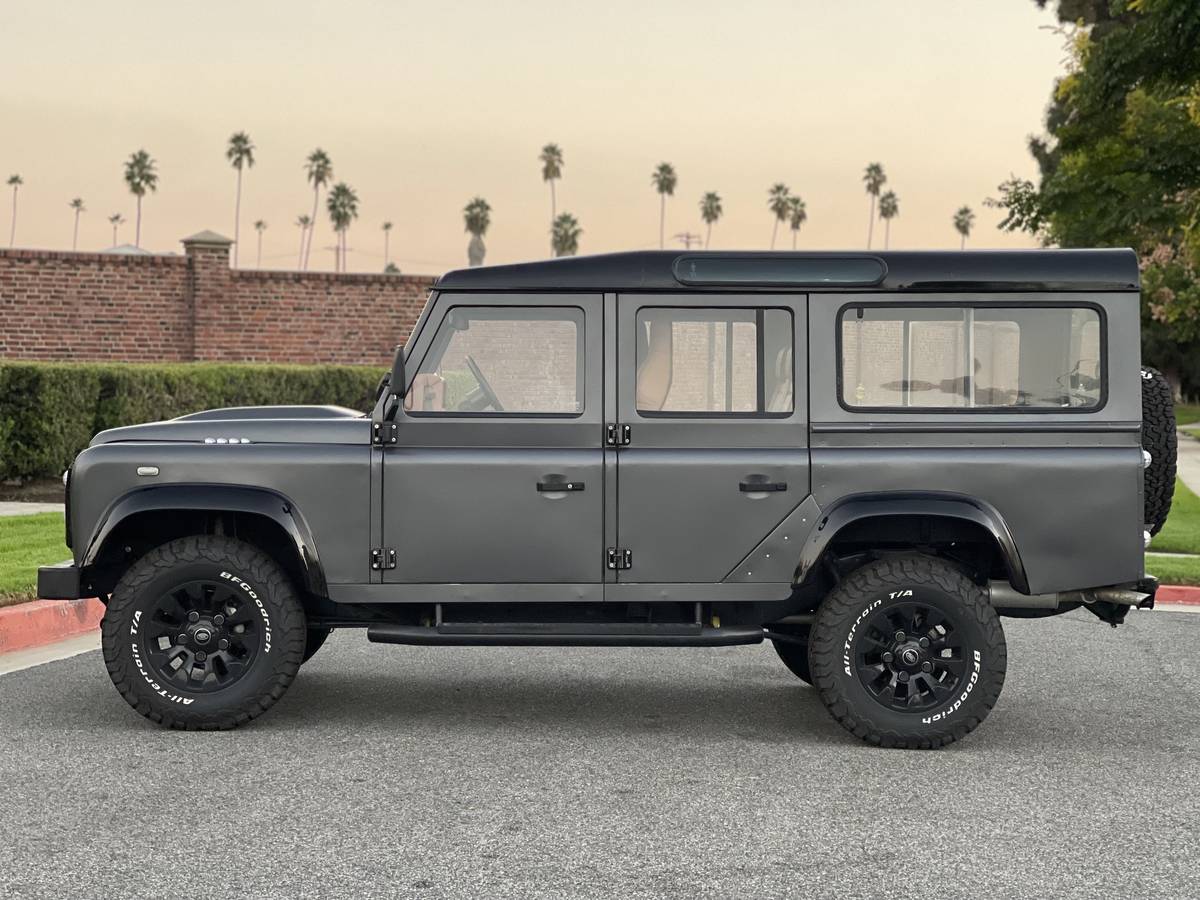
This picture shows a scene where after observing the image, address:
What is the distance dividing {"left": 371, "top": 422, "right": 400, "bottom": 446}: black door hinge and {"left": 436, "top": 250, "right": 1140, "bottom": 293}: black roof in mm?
684

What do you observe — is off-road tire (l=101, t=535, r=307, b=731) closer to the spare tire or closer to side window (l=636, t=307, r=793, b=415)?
side window (l=636, t=307, r=793, b=415)

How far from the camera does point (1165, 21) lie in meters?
20.7

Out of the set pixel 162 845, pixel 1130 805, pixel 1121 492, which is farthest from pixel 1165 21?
pixel 162 845

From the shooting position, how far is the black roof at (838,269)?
713 cm

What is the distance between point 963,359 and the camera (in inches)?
285

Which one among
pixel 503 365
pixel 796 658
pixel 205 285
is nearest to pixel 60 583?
pixel 503 365

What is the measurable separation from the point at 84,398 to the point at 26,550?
7.08 meters

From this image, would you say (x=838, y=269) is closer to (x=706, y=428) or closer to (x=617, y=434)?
(x=706, y=428)

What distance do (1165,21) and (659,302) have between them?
16.1 m

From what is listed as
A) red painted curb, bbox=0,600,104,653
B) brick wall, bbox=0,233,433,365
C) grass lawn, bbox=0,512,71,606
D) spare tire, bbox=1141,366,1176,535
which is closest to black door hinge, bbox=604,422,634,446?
spare tire, bbox=1141,366,1176,535

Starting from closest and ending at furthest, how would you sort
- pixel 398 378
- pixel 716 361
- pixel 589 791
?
pixel 589 791 < pixel 398 378 < pixel 716 361

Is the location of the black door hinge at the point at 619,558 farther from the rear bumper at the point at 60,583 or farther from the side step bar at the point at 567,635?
the rear bumper at the point at 60,583

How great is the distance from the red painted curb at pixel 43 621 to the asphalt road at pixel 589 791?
26.4 inches

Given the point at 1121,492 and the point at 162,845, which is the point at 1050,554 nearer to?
the point at 1121,492
